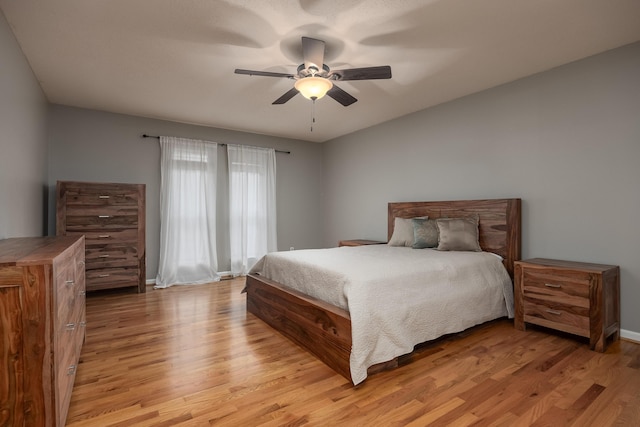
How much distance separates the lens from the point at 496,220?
3430 mm

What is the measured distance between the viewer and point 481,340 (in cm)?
270

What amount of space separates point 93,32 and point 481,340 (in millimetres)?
4013

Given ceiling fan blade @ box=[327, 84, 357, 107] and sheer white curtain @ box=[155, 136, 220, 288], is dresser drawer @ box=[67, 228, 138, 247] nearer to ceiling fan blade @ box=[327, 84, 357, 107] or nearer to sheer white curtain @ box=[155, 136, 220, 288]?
sheer white curtain @ box=[155, 136, 220, 288]

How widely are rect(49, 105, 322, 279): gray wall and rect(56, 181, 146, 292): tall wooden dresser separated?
458 millimetres

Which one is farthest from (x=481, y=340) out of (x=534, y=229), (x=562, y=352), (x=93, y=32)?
(x=93, y=32)

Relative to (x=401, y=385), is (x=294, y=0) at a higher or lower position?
higher

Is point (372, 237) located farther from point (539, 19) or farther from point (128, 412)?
point (128, 412)

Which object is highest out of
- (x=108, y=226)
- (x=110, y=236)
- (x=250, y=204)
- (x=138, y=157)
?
(x=138, y=157)

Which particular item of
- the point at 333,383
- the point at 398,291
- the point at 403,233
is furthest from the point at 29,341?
the point at 403,233

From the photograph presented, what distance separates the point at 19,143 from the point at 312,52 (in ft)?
8.51

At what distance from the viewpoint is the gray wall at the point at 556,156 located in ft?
8.80

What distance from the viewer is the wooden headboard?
329cm

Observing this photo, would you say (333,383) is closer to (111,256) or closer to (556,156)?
(556,156)

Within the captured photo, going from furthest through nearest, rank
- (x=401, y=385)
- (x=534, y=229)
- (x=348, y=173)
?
(x=348, y=173) → (x=534, y=229) → (x=401, y=385)
